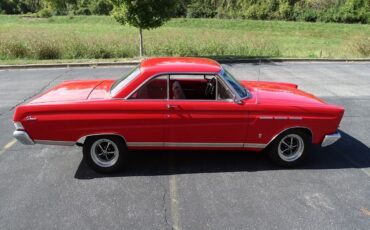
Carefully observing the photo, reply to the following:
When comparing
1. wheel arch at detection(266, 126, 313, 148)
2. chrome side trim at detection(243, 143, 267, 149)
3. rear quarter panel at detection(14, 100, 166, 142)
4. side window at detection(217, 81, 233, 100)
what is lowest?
chrome side trim at detection(243, 143, 267, 149)

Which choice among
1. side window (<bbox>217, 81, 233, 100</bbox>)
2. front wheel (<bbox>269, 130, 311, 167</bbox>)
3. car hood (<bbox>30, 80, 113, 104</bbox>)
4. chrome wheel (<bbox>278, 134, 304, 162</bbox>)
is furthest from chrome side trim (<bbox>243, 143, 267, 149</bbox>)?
car hood (<bbox>30, 80, 113, 104</bbox>)

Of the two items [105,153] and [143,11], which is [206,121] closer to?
[105,153]

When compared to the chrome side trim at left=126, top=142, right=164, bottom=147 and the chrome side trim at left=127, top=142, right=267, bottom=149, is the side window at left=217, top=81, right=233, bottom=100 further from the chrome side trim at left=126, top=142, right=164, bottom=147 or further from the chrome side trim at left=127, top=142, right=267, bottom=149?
the chrome side trim at left=126, top=142, right=164, bottom=147

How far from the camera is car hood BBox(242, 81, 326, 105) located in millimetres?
5340

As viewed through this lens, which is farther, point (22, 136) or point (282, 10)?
point (282, 10)

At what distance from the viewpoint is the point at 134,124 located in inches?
198

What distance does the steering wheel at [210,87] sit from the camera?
542cm

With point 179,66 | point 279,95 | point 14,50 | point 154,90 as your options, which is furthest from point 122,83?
point 14,50

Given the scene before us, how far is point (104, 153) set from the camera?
5.22 m

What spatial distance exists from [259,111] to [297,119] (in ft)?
1.88

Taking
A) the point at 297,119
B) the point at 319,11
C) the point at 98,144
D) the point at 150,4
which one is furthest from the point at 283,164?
the point at 319,11

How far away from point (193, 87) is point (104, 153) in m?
1.76

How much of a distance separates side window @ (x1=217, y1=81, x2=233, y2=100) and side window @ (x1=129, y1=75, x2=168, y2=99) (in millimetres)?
766

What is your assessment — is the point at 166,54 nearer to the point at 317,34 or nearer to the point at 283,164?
the point at 283,164
